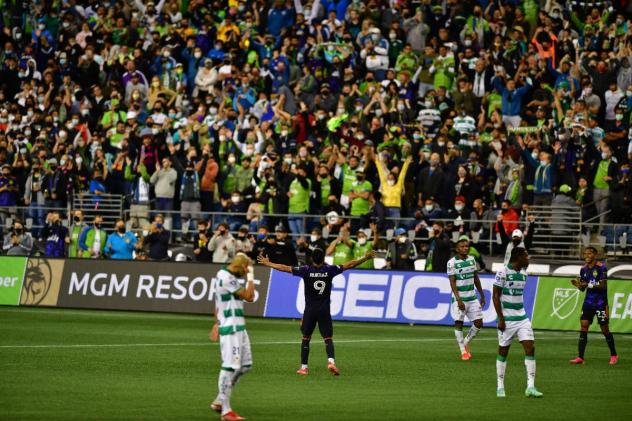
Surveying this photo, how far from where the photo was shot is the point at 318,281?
2103 cm

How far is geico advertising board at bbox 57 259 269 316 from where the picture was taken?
34.0 m

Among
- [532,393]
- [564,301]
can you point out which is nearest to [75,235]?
[564,301]

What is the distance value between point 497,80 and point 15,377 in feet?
70.0

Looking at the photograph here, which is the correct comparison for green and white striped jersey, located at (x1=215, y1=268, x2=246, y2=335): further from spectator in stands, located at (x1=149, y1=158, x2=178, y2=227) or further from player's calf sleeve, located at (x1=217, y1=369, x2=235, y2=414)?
spectator in stands, located at (x1=149, y1=158, x2=178, y2=227)

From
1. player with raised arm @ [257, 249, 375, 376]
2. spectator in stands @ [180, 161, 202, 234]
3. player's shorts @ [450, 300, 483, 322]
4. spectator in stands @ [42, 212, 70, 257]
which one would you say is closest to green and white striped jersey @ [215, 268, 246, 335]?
player with raised arm @ [257, 249, 375, 376]

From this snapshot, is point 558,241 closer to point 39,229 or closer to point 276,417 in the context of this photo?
point 39,229

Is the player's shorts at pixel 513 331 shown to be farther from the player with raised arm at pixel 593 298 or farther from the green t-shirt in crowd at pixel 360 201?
the green t-shirt in crowd at pixel 360 201

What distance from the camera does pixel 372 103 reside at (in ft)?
122

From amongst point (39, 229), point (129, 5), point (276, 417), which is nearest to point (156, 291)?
point (39, 229)

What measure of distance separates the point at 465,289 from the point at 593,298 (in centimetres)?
246

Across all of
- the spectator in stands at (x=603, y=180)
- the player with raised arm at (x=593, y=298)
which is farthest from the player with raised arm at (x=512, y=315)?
the spectator in stands at (x=603, y=180)

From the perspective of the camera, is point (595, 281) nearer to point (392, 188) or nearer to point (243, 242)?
point (392, 188)

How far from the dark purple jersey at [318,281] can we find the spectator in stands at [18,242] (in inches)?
763

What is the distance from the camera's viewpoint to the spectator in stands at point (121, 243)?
37.0 metres
